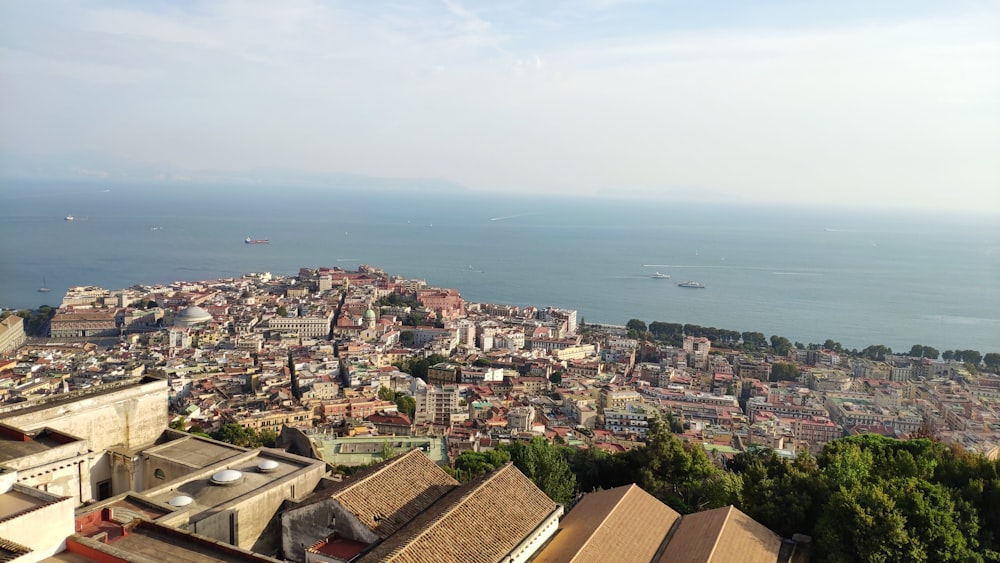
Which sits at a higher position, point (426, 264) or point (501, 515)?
point (501, 515)

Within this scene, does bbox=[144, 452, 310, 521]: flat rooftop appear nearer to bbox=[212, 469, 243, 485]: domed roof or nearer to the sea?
bbox=[212, 469, 243, 485]: domed roof

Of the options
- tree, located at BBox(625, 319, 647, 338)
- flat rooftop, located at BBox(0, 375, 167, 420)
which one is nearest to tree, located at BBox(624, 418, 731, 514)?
flat rooftop, located at BBox(0, 375, 167, 420)

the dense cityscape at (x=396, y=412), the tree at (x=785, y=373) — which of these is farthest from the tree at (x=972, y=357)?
the tree at (x=785, y=373)

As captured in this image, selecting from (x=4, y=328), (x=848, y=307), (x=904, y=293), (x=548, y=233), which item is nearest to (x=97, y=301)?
(x=4, y=328)

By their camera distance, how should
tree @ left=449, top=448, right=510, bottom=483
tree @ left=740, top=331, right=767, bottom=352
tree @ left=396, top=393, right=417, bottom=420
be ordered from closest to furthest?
tree @ left=449, top=448, right=510, bottom=483 < tree @ left=396, top=393, right=417, bottom=420 < tree @ left=740, top=331, right=767, bottom=352

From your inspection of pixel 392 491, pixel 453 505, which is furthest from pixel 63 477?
pixel 453 505

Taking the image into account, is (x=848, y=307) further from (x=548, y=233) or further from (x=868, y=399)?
(x=548, y=233)

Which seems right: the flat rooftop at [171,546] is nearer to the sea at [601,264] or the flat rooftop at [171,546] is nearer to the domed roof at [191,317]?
the domed roof at [191,317]
